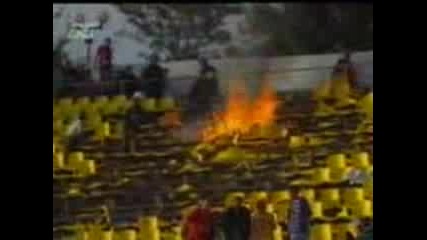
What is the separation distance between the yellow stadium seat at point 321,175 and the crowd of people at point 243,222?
3.2 inches

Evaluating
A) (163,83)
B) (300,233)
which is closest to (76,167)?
(163,83)

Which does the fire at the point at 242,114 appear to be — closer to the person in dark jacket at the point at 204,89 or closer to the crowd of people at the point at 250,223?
the person in dark jacket at the point at 204,89

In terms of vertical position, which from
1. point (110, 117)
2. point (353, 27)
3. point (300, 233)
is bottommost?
point (300, 233)

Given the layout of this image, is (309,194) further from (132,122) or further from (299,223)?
(132,122)

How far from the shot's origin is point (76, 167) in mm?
4516

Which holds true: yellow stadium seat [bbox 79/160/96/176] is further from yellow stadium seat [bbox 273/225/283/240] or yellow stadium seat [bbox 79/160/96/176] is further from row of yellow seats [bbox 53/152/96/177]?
yellow stadium seat [bbox 273/225/283/240]

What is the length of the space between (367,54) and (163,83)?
71 cm

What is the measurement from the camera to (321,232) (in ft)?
15.0

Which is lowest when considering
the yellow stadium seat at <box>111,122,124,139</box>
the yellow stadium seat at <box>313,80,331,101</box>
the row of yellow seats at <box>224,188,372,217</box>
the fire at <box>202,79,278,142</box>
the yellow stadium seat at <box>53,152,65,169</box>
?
the row of yellow seats at <box>224,188,372,217</box>

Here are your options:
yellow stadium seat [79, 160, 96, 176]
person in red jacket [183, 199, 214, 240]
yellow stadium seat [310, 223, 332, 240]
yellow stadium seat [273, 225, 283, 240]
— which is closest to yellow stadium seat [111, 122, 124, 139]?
yellow stadium seat [79, 160, 96, 176]

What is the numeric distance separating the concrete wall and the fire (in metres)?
0.03

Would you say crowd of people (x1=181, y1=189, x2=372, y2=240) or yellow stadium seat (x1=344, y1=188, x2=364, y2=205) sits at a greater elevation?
yellow stadium seat (x1=344, y1=188, x2=364, y2=205)

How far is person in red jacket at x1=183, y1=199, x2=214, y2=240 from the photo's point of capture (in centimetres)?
452
